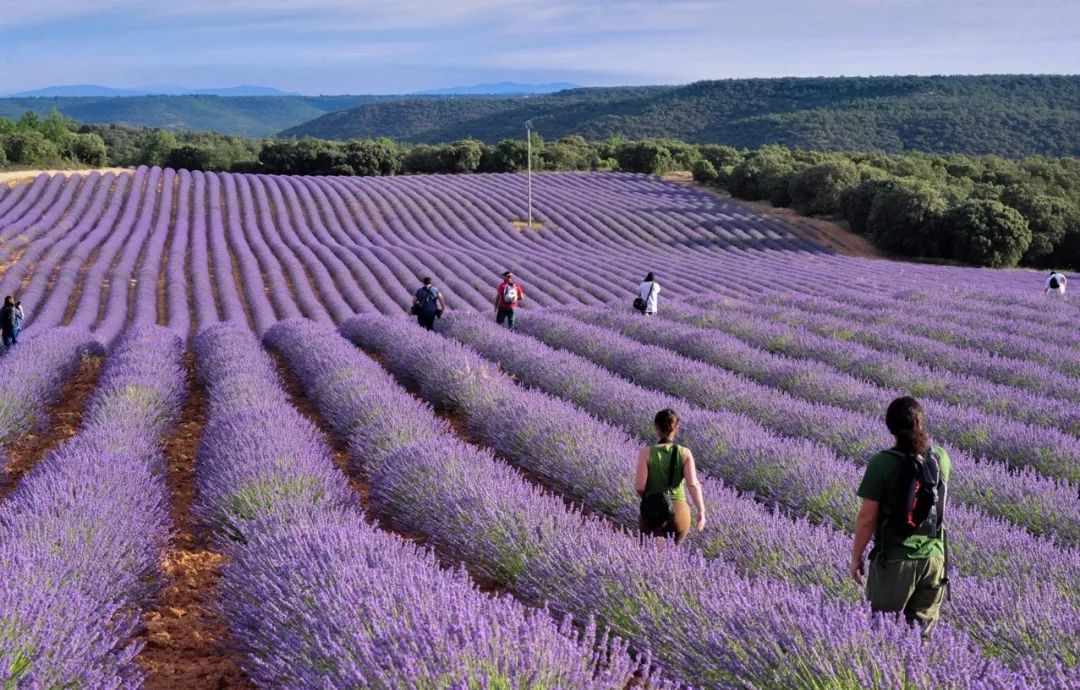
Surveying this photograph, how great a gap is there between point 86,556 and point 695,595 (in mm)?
2466

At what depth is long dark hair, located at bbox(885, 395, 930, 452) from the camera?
2951 millimetres

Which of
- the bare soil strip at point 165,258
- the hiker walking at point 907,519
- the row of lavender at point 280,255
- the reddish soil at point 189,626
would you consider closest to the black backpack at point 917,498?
the hiker walking at point 907,519

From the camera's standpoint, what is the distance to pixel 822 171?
3722 cm

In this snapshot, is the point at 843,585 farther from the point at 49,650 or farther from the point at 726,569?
the point at 49,650

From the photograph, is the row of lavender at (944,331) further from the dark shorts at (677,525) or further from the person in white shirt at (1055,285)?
the dark shorts at (677,525)

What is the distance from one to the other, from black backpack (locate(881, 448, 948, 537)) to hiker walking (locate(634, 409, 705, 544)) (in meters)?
1.06

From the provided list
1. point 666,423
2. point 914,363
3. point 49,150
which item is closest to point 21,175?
point 49,150

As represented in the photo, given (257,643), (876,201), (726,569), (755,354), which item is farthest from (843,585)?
(876,201)

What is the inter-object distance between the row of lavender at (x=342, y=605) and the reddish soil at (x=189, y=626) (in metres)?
0.22

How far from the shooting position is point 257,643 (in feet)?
9.82

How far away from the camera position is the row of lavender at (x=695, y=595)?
7.89 feet

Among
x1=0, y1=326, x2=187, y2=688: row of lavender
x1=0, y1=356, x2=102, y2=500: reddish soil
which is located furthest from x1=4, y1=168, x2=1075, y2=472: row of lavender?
x1=0, y1=326, x2=187, y2=688: row of lavender

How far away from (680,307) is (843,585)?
11109mm

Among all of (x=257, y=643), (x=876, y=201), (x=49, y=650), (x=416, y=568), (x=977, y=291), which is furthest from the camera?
(x=876, y=201)
